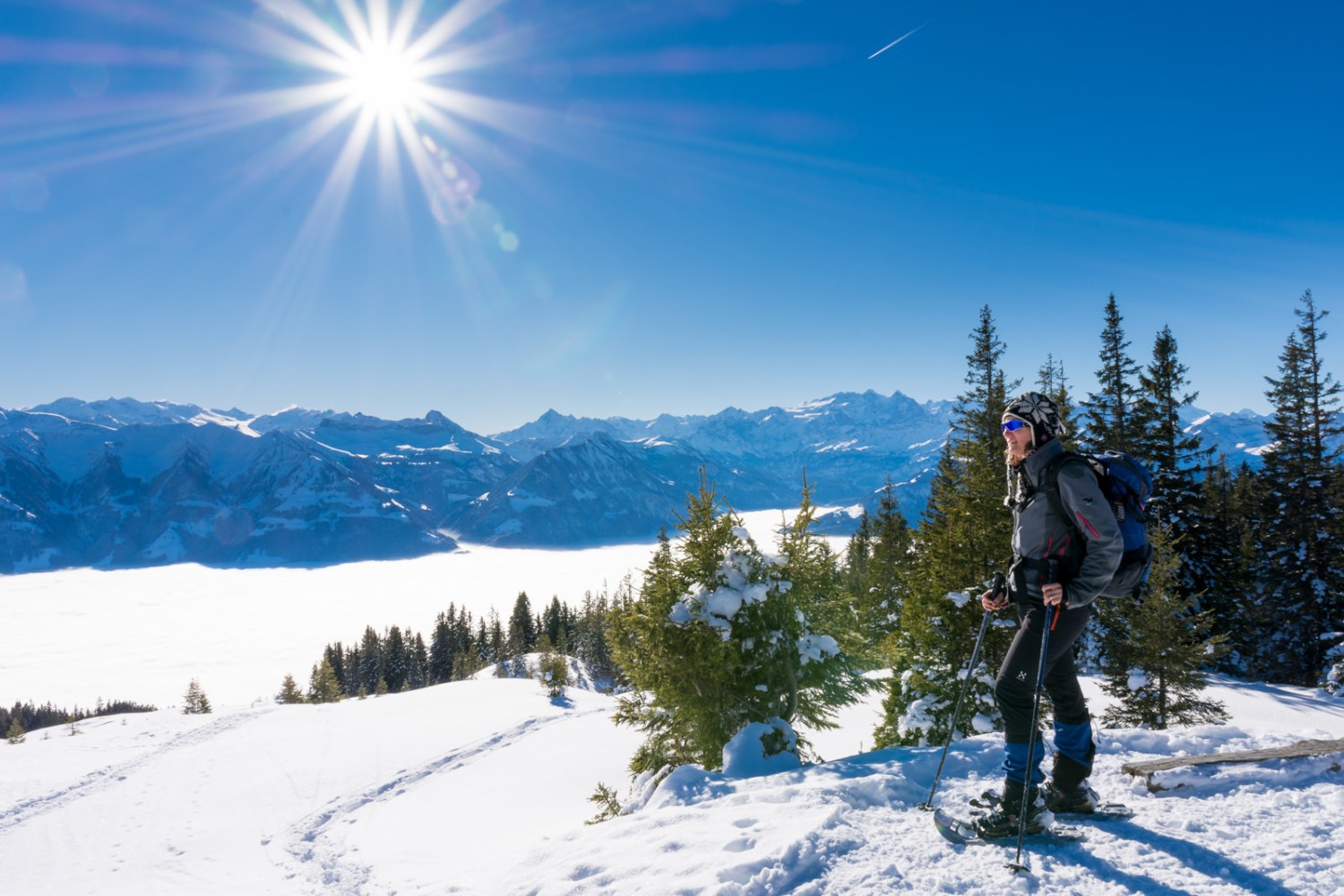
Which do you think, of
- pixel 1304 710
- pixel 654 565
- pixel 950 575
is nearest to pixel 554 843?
pixel 654 565

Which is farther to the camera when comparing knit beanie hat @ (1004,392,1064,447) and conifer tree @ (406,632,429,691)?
conifer tree @ (406,632,429,691)

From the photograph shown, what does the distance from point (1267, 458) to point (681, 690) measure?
34519mm

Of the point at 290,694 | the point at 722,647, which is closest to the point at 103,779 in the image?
the point at 722,647

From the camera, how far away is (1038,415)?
16.5 ft

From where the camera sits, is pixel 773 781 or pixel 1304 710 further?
pixel 1304 710

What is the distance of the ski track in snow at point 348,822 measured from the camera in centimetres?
1237

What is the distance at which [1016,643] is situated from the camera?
5055 millimetres

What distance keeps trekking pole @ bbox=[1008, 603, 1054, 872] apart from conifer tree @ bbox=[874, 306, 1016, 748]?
22.2 feet

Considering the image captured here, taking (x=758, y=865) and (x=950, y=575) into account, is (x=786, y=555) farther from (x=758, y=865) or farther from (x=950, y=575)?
(x=758, y=865)

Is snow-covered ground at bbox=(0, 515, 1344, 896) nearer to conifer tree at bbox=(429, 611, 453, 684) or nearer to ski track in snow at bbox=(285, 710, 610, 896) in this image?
ski track in snow at bbox=(285, 710, 610, 896)

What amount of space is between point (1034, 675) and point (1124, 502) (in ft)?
5.24

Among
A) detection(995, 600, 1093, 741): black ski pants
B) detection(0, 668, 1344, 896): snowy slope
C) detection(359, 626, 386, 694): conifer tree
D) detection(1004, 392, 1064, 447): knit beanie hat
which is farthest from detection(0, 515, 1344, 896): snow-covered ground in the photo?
detection(359, 626, 386, 694): conifer tree

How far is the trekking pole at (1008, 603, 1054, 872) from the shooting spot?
4.45 m

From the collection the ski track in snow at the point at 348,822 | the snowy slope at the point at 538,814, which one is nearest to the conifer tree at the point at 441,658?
the snowy slope at the point at 538,814
